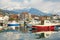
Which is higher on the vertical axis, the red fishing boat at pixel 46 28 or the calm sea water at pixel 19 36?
the red fishing boat at pixel 46 28

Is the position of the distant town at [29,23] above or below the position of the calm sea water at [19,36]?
above

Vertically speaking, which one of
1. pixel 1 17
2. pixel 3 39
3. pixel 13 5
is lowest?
pixel 3 39

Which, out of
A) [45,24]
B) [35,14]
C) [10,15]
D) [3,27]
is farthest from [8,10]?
[45,24]

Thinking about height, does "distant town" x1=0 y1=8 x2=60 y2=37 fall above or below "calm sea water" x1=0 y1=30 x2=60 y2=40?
above

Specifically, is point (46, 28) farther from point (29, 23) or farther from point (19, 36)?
point (19, 36)

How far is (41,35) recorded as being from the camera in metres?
2.03

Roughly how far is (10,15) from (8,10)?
73 millimetres

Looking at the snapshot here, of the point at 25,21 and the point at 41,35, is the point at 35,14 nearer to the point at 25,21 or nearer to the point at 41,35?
the point at 25,21

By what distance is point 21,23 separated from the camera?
6.56 ft

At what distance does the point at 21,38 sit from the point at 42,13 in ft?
1.41

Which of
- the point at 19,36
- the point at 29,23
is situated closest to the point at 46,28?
A: the point at 29,23

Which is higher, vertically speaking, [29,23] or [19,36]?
[29,23]

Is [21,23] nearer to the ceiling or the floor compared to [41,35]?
nearer to the ceiling

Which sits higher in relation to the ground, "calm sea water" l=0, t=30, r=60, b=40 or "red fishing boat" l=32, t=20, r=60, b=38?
"red fishing boat" l=32, t=20, r=60, b=38
